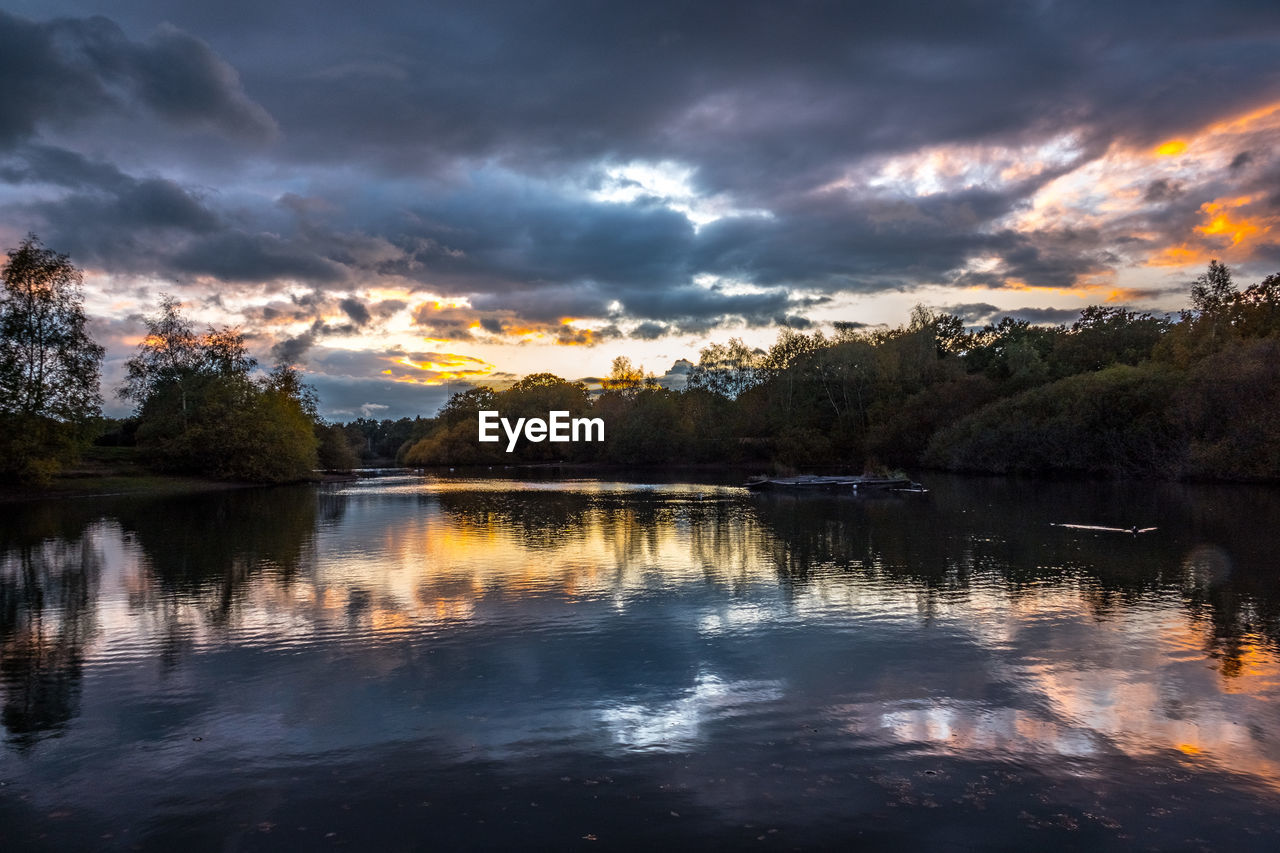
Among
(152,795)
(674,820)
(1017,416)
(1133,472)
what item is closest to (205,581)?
(152,795)

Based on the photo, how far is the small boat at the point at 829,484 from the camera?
5084 cm

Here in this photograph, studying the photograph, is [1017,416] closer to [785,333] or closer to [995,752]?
[785,333]

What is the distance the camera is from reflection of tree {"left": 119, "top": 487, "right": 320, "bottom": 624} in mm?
16938

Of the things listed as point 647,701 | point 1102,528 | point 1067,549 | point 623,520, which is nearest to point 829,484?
point 623,520

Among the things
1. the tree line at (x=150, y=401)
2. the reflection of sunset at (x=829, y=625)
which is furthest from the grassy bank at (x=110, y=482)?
the reflection of sunset at (x=829, y=625)

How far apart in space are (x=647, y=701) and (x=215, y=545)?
21006mm

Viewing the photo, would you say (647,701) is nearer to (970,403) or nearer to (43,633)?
(43,633)

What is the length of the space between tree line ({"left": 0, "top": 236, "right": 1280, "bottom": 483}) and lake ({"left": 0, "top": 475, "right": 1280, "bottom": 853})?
3508cm

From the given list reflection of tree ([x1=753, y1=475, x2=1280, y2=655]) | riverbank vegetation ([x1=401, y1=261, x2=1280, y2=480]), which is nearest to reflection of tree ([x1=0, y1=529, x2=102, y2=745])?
reflection of tree ([x1=753, y1=475, x2=1280, y2=655])

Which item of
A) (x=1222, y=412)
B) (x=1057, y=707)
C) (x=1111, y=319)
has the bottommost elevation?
(x=1057, y=707)

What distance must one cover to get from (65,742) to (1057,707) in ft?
37.3

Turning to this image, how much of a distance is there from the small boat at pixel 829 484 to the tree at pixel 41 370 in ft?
148

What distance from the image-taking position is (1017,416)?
69812 mm

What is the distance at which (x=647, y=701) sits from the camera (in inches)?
373
